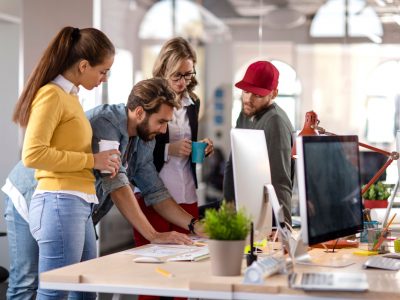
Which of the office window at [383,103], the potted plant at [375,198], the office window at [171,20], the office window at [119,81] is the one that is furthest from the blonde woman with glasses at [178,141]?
the office window at [171,20]

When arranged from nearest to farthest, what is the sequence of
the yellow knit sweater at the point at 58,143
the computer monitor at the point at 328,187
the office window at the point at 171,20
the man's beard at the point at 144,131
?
the computer monitor at the point at 328,187 → the yellow knit sweater at the point at 58,143 → the man's beard at the point at 144,131 → the office window at the point at 171,20

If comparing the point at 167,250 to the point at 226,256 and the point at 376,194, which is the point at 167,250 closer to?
the point at 226,256

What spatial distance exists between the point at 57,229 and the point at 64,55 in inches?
28.0

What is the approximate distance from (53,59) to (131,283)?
1199mm

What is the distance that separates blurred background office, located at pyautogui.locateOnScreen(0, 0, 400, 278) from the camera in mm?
6348

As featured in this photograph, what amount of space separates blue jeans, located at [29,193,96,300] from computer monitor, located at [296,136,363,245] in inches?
37.7

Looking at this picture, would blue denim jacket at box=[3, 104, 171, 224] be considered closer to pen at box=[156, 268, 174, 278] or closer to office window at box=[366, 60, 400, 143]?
pen at box=[156, 268, 174, 278]

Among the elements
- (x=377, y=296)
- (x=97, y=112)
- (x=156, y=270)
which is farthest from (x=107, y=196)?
(x=377, y=296)

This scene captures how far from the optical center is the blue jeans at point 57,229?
3406 millimetres

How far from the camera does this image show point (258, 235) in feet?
11.0

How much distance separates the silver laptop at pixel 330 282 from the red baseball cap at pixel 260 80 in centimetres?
169

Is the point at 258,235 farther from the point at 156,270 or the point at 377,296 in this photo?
the point at 377,296

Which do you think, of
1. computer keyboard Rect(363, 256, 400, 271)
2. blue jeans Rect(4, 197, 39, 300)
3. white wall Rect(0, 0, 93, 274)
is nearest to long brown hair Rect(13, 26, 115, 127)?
blue jeans Rect(4, 197, 39, 300)

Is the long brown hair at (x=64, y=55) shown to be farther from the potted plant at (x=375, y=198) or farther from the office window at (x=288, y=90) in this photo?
the office window at (x=288, y=90)
